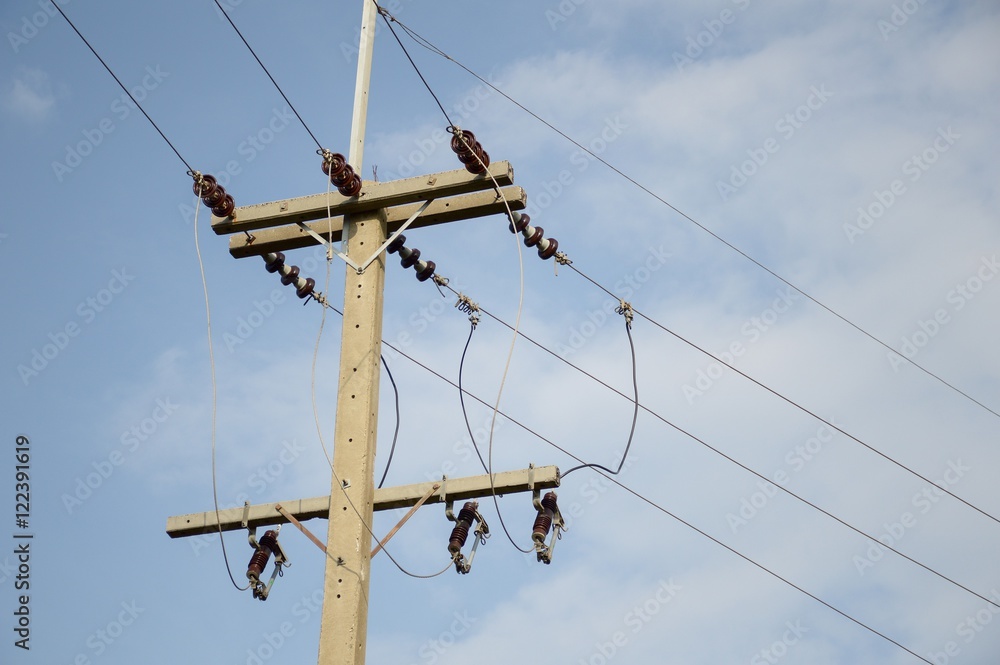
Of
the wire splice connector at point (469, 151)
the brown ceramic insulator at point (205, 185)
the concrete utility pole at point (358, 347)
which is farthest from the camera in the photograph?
the brown ceramic insulator at point (205, 185)

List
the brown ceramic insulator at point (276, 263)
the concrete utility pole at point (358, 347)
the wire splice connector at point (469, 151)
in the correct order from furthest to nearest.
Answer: the brown ceramic insulator at point (276, 263)
the wire splice connector at point (469, 151)
the concrete utility pole at point (358, 347)

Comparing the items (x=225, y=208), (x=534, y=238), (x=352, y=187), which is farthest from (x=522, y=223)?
(x=225, y=208)

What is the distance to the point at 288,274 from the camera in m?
8.95

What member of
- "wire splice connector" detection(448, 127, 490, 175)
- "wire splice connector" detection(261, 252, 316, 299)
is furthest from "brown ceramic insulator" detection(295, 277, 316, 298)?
"wire splice connector" detection(448, 127, 490, 175)

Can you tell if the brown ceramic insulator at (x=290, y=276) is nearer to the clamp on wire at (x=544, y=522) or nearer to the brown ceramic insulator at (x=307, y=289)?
the brown ceramic insulator at (x=307, y=289)

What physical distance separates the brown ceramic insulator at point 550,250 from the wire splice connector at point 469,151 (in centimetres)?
132

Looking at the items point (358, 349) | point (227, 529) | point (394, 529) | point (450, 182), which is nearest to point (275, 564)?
point (227, 529)

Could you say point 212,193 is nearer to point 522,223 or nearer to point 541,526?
point 522,223

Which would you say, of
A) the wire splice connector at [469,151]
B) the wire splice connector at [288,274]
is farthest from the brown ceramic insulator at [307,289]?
the wire splice connector at [469,151]

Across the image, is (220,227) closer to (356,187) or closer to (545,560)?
(356,187)

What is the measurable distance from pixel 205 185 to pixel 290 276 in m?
1.18

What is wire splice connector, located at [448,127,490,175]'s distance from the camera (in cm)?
752

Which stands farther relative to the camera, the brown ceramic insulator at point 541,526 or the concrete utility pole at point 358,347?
the brown ceramic insulator at point 541,526

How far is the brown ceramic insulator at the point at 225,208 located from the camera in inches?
318
